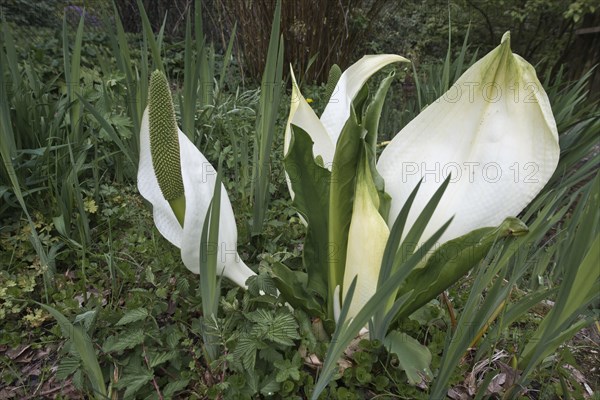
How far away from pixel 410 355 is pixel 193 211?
0.41m

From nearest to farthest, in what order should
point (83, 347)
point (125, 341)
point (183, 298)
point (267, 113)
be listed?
point (83, 347)
point (125, 341)
point (183, 298)
point (267, 113)

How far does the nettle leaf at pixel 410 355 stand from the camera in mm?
687

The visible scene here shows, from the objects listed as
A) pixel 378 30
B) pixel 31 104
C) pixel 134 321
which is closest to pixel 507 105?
pixel 134 321

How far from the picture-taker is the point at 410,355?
0.71 m

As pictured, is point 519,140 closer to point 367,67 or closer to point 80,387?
point 367,67

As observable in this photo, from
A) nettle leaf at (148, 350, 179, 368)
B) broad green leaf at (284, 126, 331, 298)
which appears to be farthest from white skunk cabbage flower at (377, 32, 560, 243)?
nettle leaf at (148, 350, 179, 368)

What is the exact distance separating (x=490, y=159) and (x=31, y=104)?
3.98ft

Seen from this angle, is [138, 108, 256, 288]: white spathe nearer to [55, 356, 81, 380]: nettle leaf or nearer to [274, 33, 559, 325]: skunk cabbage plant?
[274, 33, 559, 325]: skunk cabbage plant

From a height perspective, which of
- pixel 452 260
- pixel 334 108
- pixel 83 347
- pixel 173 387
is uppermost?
pixel 334 108

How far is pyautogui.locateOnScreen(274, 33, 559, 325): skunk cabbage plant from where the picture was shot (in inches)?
25.3

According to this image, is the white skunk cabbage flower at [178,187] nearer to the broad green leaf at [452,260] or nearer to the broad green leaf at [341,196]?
the broad green leaf at [341,196]

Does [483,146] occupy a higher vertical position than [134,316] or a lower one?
higher

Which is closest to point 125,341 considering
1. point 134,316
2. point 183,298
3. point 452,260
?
point 134,316

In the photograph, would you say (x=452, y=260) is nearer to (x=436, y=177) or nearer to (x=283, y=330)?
(x=436, y=177)
